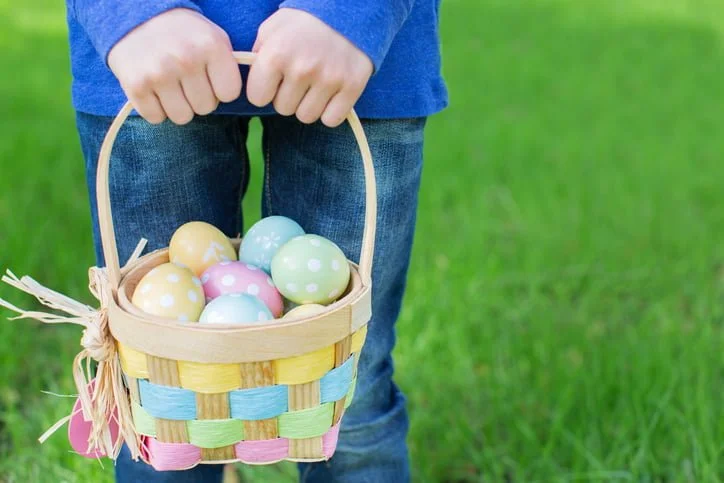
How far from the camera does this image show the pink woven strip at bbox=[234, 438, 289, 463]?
2.94 ft

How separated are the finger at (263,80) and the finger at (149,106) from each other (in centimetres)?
9

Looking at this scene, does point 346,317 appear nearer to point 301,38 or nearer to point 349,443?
point 301,38

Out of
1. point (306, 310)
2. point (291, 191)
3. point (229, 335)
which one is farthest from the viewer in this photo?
point (291, 191)

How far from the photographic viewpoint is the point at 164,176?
40.8 inches

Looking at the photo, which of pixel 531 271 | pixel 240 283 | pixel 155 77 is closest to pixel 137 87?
pixel 155 77

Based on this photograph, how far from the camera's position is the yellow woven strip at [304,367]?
83cm

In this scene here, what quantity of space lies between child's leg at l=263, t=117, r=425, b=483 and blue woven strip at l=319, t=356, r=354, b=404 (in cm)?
24

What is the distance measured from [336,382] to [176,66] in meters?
0.35

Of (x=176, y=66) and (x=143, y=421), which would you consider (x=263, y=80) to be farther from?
(x=143, y=421)

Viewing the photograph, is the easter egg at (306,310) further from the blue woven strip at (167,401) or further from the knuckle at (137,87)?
the knuckle at (137,87)

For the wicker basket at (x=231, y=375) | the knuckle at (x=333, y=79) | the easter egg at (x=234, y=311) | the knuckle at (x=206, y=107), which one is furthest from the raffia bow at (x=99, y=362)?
the knuckle at (x=333, y=79)

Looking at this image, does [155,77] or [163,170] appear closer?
[155,77]

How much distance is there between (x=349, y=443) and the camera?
47.8 inches

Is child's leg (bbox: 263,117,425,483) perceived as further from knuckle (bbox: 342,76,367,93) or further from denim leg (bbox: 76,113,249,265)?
knuckle (bbox: 342,76,367,93)
